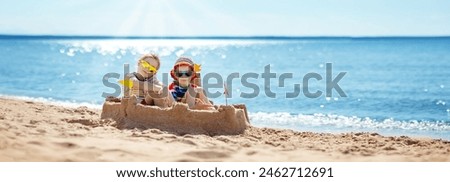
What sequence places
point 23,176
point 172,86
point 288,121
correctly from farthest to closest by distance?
point 288,121 < point 172,86 < point 23,176

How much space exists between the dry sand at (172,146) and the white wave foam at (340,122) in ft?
11.6

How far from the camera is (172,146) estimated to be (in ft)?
16.7

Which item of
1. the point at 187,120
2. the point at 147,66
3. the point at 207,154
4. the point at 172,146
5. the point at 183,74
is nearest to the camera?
the point at 207,154

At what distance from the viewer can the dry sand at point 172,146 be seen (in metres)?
4.74

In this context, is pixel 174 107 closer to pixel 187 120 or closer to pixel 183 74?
pixel 187 120

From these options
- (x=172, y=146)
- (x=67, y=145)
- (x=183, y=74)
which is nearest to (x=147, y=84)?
(x=183, y=74)

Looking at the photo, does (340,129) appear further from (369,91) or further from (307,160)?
(369,91)

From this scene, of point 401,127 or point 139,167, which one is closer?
point 139,167

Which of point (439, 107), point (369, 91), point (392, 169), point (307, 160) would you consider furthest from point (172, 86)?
point (369, 91)

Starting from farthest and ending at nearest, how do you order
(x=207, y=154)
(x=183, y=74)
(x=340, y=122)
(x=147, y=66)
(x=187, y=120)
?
1. (x=340, y=122)
2. (x=183, y=74)
3. (x=147, y=66)
4. (x=187, y=120)
5. (x=207, y=154)

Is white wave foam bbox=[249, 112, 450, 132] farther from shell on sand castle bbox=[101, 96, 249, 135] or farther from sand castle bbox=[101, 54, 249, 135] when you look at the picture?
shell on sand castle bbox=[101, 96, 249, 135]

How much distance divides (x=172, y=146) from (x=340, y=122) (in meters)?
5.37

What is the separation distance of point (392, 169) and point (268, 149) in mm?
1042

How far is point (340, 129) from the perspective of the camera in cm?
930
